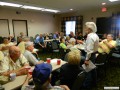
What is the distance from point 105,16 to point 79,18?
194 cm

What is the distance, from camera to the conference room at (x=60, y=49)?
1.84 meters

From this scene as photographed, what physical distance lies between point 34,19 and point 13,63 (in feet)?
24.3

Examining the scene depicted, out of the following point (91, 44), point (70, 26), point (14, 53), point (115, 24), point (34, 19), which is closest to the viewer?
point (14, 53)

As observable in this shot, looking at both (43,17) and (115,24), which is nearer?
(115,24)

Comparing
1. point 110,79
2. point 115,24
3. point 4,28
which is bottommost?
point 110,79

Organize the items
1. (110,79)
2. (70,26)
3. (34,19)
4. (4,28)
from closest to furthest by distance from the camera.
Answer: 1. (110,79)
2. (4,28)
3. (34,19)
4. (70,26)

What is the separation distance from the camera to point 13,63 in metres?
2.24

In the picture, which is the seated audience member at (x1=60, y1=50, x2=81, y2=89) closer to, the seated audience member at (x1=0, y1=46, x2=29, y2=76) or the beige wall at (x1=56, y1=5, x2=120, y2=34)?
the seated audience member at (x1=0, y1=46, x2=29, y2=76)

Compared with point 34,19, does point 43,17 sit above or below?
above

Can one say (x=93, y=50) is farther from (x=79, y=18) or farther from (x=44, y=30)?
(x=44, y=30)

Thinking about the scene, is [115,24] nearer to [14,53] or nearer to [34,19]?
[34,19]

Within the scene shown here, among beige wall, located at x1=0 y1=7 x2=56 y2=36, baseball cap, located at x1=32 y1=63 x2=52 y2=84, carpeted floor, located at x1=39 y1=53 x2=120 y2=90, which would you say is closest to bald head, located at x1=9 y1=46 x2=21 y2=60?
baseball cap, located at x1=32 y1=63 x2=52 y2=84

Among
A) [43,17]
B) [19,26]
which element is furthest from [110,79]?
[43,17]

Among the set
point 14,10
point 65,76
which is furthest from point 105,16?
point 65,76
